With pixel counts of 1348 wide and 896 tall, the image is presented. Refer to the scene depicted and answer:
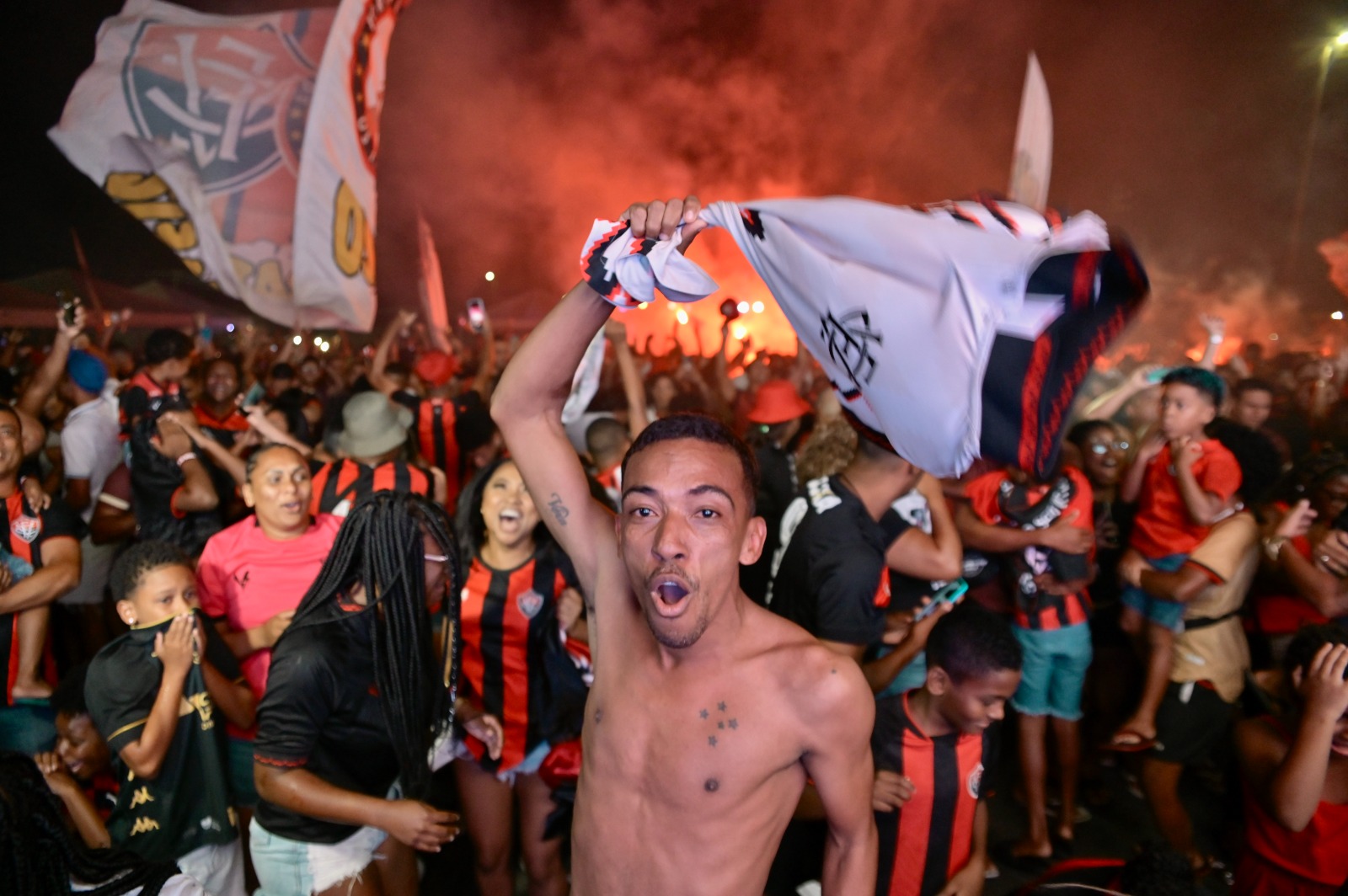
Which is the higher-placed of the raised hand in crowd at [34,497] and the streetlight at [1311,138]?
the streetlight at [1311,138]

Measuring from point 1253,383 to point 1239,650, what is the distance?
2526 mm

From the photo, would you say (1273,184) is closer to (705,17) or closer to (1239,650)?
(705,17)

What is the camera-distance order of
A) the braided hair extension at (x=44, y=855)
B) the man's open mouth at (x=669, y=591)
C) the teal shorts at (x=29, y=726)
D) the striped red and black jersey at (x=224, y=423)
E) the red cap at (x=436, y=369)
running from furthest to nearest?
the red cap at (x=436, y=369) → the striped red and black jersey at (x=224, y=423) → the teal shorts at (x=29, y=726) → the man's open mouth at (x=669, y=591) → the braided hair extension at (x=44, y=855)

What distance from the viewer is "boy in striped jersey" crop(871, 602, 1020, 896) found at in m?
2.32

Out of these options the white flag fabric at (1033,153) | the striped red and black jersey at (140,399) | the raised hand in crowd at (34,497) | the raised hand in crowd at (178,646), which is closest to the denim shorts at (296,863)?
the raised hand in crowd at (178,646)

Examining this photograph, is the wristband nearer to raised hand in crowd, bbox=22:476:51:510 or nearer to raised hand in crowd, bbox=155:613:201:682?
raised hand in crowd, bbox=155:613:201:682

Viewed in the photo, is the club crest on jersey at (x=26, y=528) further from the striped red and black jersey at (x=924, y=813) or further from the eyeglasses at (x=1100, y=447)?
the eyeglasses at (x=1100, y=447)

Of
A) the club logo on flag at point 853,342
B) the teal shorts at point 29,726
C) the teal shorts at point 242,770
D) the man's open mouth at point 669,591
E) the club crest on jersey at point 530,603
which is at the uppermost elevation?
the club logo on flag at point 853,342

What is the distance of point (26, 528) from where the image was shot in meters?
3.39

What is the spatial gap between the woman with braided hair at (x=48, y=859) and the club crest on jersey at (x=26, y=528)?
8.53 ft

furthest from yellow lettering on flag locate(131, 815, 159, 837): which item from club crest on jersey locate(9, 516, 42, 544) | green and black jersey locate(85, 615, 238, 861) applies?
club crest on jersey locate(9, 516, 42, 544)

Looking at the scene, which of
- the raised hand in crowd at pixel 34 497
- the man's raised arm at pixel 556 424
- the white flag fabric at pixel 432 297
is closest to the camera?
the man's raised arm at pixel 556 424

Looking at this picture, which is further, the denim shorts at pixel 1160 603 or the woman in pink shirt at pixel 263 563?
the denim shorts at pixel 1160 603

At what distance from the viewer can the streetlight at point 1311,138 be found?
41.2ft
